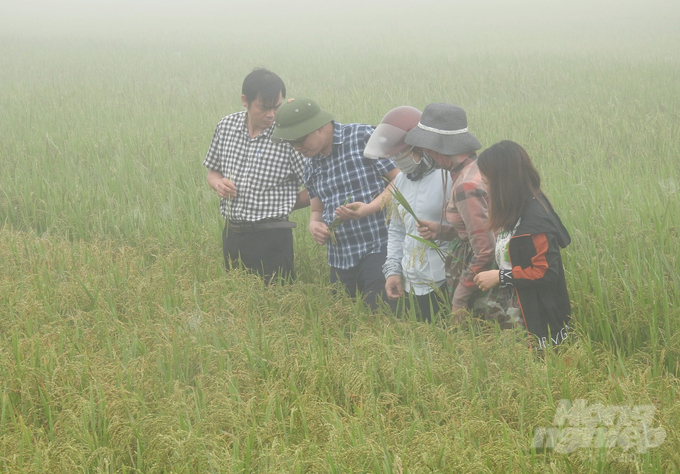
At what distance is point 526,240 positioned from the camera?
2.56 meters

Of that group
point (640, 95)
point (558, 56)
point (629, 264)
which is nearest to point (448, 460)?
point (629, 264)

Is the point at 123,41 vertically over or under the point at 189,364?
over

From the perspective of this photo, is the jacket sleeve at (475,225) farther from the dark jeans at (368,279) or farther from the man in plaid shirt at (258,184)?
the man in plaid shirt at (258,184)

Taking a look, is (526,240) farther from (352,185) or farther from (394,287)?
(352,185)

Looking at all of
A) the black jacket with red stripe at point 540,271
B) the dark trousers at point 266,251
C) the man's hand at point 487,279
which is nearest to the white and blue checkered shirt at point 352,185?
the dark trousers at point 266,251

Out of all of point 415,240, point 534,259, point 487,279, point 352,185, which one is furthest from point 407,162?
point 534,259

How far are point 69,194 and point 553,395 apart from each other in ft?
15.5

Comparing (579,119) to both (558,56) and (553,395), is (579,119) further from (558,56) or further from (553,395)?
(558,56)

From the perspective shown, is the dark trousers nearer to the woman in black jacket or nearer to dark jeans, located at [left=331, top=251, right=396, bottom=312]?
dark jeans, located at [left=331, top=251, right=396, bottom=312]

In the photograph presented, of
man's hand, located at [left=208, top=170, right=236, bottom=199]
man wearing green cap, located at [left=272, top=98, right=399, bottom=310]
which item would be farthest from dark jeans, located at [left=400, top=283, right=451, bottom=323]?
man's hand, located at [left=208, top=170, right=236, bottom=199]

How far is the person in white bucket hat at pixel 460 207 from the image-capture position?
278 cm

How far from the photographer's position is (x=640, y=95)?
9.57m

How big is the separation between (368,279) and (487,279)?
1017 mm

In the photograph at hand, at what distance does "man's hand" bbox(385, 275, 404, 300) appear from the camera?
3.30m
